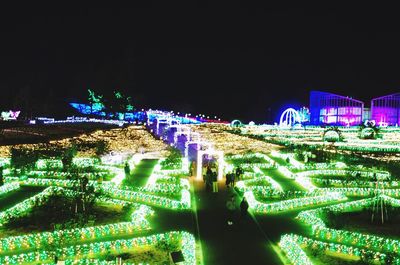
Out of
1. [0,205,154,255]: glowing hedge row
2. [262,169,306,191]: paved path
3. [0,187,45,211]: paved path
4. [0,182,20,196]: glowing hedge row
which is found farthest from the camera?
[262,169,306,191]: paved path

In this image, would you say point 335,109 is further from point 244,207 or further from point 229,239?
point 229,239

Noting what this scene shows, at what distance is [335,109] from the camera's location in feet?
254

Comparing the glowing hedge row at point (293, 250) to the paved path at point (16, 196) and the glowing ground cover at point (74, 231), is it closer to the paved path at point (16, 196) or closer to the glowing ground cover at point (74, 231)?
the glowing ground cover at point (74, 231)

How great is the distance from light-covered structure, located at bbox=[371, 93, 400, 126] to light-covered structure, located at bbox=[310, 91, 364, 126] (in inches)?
89.2

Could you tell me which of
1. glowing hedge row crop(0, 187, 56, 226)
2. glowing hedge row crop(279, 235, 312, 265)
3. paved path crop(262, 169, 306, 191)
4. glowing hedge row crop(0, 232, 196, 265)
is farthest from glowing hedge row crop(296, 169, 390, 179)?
glowing hedge row crop(0, 187, 56, 226)

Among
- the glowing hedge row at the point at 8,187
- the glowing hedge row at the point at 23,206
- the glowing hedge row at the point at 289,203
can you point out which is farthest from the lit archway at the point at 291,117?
the glowing hedge row at the point at 23,206

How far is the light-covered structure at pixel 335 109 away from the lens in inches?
2958

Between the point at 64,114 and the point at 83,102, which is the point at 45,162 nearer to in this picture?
the point at 64,114

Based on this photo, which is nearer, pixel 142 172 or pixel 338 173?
pixel 142 172

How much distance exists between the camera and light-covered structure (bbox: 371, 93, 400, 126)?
7412 centimetres

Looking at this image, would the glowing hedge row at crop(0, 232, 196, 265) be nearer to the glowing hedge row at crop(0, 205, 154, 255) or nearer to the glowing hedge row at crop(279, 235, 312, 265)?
the glowing hedge row at crop(0, 205, 154, 255)

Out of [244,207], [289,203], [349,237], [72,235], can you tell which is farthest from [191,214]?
[349,237]

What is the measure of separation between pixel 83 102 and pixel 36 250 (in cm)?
10085

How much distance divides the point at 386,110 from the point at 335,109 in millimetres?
8255
